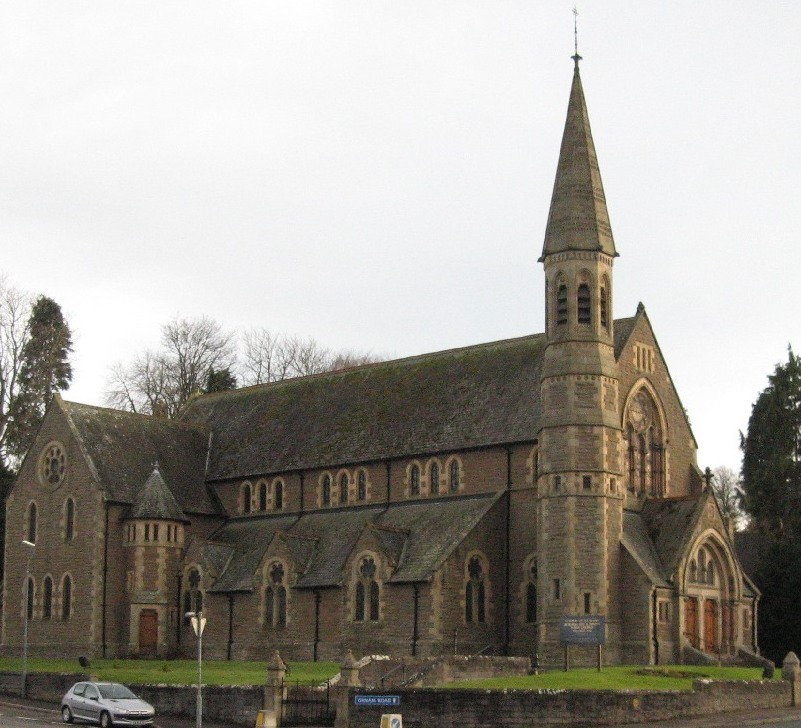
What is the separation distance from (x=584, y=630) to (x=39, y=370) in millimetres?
46630

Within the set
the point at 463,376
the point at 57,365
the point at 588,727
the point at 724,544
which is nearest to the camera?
the point at 588,727

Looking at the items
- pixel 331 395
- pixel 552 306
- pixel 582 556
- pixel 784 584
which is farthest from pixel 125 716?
pixel 784 584

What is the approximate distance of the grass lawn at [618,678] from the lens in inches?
1665

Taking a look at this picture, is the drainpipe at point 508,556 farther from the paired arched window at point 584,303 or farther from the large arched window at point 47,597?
the large arched window at point 47,597

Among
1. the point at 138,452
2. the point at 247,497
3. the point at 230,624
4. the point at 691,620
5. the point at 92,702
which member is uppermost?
the point at 138,452

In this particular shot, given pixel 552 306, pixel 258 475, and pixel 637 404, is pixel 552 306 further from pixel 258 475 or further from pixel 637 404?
pixel 258 475

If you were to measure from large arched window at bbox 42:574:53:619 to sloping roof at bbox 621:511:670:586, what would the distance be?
28.2m

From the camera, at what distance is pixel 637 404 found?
58.2 m

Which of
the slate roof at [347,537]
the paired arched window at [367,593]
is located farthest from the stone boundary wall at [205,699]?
the paired arched window at [367,593]

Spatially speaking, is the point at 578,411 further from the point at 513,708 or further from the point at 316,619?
the point at 513,708

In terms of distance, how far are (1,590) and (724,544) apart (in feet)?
123

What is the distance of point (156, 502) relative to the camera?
6406 cm

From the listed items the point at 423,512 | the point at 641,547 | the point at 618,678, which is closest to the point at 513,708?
the point at 618,678

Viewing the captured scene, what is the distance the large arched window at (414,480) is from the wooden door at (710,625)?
13.3 m
